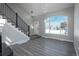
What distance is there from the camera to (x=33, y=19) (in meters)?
2.99

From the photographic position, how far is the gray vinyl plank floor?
292 centimetres

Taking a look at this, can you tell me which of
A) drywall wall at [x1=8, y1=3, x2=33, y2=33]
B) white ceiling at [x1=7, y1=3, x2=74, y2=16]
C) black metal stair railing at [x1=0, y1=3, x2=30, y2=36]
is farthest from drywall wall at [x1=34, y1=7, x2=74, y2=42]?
black metal stair railing at [x1=0, y1=3, x2=30, y2=36]

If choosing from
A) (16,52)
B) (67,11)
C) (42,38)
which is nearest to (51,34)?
(42,38)

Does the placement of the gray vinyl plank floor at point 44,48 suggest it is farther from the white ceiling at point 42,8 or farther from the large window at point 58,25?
the white ceiling at point 42,8

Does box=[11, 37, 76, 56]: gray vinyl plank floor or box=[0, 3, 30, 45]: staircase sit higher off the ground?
box=[0, 3, 30, 45]: staircase

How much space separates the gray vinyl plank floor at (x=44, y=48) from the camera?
2.92 metres

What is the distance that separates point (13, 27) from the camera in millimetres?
3012

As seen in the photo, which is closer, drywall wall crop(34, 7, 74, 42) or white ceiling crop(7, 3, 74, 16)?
white ceiling crop(7, 3, 74, 16)

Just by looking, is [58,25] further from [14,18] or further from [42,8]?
[14,18]

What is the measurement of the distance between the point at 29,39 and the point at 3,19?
1.01 metres

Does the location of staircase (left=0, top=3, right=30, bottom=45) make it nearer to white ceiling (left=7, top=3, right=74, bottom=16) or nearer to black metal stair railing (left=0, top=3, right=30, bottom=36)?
black metal stair railing (left=0, top=3, right=30, bottom=36)

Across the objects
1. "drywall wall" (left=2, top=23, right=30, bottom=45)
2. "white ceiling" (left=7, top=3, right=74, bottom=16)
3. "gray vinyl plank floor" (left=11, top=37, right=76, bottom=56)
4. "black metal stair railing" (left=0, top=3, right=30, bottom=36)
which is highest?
"white ceiling" (left=7, top=3, right=74, bottom=16)

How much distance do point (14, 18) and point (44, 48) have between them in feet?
4.61

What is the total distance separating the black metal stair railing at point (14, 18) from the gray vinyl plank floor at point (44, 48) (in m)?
0.44
